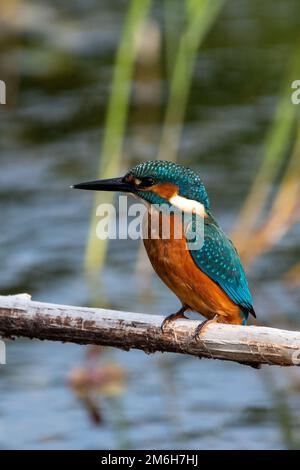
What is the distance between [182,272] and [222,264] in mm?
197

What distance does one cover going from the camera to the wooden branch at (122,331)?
3726 mm

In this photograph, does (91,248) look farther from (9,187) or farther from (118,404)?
(9,187)

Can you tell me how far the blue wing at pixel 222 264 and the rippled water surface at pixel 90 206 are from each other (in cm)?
114

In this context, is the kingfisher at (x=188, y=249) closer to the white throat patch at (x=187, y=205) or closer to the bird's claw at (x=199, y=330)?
the white throat patch at (x=187, y=205)

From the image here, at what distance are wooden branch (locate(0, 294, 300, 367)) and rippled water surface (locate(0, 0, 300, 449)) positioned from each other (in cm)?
152

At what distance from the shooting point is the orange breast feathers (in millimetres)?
4230

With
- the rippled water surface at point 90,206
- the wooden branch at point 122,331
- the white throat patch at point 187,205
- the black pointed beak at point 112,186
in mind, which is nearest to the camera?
the wooden branch at point 122,331

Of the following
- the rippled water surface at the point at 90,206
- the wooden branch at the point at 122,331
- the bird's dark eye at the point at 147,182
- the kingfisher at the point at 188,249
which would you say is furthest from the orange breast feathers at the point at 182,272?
the rippled water surface at the point at 90,206

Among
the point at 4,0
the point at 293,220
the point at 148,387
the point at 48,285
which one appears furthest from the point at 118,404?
the point at 4,0

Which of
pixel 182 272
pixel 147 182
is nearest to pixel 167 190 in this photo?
pixel 147 182

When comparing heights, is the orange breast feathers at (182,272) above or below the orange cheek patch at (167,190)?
below

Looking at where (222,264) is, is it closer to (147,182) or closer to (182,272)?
(182,272)

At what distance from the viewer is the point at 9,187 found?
7879 millimetres

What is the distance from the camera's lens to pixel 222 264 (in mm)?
4379
